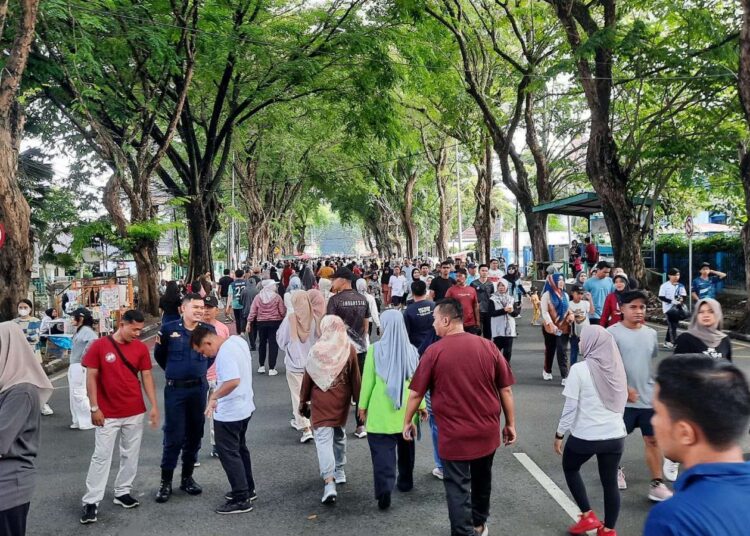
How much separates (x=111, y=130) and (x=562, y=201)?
13201mm

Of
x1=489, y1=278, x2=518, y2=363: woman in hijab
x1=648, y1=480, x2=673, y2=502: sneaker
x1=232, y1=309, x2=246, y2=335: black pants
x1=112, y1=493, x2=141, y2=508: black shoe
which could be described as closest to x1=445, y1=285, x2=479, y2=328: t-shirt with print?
x1=489, y1=278, x2=518, y2=363: woman in hijab

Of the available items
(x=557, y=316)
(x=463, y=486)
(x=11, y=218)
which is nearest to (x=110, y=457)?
(x=463, y=486)

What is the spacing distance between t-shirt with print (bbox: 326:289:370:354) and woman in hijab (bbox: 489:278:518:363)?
2.41m

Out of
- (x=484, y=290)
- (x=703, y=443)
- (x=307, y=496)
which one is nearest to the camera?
(x=703, y=443)

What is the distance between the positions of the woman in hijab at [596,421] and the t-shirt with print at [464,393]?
0.61 meters

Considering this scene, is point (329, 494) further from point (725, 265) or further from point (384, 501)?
point (725, 265)

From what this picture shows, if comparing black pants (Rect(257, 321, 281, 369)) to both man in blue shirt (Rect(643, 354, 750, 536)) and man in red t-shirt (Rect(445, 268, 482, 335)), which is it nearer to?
man in red t-shirt (Rect(445, 268, 482, 335))

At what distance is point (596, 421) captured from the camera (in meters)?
4.38

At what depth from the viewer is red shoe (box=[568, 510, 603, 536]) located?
443 centimetres

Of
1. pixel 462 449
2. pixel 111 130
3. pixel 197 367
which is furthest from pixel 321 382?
pixel 111 130

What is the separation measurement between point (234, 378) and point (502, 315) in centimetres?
539

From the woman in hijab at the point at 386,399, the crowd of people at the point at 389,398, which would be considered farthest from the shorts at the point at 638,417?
the woman in hijab at the point at 386,399

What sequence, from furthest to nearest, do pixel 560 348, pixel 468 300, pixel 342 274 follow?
pixel 560 348 < pixel 468 300 < pixel 342 274

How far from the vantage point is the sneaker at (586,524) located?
4.43 m
